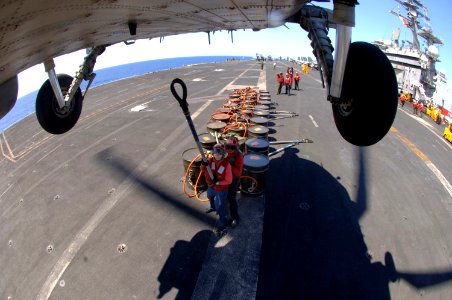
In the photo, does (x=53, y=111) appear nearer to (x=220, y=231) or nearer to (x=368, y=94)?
(x=220, y=231)

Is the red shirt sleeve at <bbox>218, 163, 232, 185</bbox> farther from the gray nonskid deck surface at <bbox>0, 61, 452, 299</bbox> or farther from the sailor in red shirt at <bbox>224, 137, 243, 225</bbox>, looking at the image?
the gray nonskid deck surface at <bbox>0, 61, 452, 299</bbox>

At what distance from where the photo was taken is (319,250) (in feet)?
19.6

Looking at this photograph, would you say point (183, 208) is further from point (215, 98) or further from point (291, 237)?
point (215, 98)

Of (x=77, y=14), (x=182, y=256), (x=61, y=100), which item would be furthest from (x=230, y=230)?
(x=77, y=14)

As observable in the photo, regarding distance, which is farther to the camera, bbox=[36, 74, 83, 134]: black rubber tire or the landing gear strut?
bbox=[36, 74, 83, 134]: black rubber tire

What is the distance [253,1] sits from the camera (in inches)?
145

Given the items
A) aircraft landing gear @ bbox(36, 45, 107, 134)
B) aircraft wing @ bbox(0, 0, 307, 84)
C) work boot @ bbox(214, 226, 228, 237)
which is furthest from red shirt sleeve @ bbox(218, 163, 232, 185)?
aircraft landing gear @ bbox(36, 45, 107, 134)

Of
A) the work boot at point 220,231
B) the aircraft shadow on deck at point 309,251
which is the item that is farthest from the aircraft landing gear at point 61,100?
the work boot at point 220,231

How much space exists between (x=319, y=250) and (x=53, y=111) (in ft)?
25.4

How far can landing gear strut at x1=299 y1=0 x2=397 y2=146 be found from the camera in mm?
3129

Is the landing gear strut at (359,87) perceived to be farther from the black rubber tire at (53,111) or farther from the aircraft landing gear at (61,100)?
the black rubber tire at (53,111)

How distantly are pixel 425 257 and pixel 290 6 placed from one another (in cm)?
645

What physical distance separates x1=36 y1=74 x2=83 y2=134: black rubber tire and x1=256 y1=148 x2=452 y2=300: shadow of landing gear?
6253 millimetres

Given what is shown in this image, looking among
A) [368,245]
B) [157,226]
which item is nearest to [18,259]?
[157,226]
